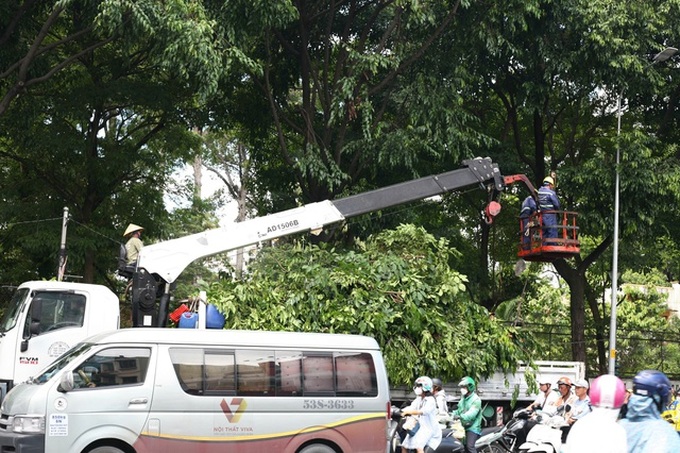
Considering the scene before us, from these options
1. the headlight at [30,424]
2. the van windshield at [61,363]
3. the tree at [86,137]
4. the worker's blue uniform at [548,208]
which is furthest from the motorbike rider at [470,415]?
the tree at [86,137]

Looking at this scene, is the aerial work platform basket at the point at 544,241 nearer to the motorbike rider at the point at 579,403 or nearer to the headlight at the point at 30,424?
the motorbike rider at the point at 579,403

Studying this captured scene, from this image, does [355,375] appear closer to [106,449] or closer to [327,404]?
[327,404]

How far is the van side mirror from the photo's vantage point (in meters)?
11.2

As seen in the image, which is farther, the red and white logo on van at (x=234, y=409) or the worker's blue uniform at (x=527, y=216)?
the worker's blue uniform at (x=527, y=216)

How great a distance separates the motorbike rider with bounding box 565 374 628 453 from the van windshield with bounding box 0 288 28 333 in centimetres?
1130

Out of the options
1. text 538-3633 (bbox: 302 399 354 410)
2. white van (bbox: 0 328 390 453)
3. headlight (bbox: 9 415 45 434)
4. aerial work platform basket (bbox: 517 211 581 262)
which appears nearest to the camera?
headlight (bbox: 9 415 45 434)

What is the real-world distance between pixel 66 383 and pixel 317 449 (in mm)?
3459

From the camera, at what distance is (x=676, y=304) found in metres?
72.6

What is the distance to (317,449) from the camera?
12.5 metres

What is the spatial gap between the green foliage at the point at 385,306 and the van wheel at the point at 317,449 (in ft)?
9.10

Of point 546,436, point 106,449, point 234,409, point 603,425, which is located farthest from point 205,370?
point 603,425

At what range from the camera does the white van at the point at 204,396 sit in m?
11.2

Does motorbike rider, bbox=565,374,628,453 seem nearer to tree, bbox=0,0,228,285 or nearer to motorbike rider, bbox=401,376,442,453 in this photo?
motorbike rider, bbox=401,376,442,453

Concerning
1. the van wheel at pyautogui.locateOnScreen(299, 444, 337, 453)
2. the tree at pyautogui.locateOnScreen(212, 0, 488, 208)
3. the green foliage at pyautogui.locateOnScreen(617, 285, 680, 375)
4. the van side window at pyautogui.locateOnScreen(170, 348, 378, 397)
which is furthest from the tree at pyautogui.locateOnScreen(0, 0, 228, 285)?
the green foliage at pyautogui.locateOnScreen(617, 285, 680, 375)
